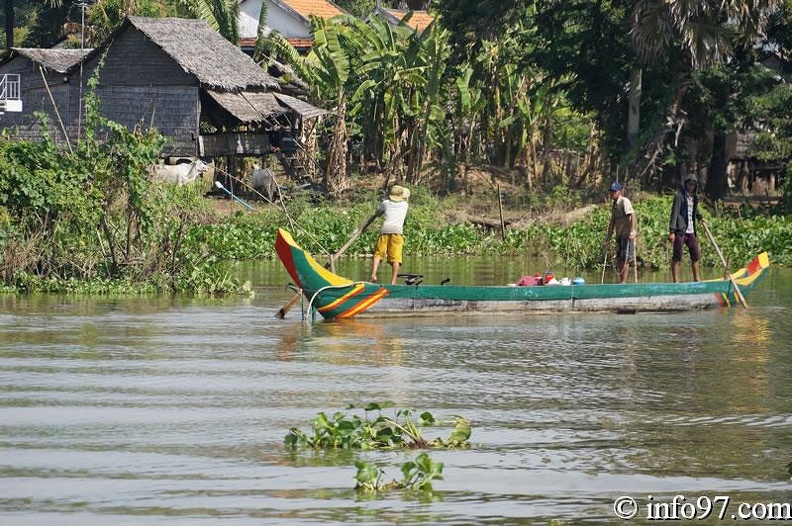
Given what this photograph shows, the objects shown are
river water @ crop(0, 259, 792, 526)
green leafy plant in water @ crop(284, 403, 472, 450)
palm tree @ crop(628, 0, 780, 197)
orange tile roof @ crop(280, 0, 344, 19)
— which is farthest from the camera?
orange tile roof @ crop(280, 0, 344, 19)

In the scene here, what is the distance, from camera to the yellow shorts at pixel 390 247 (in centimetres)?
1816

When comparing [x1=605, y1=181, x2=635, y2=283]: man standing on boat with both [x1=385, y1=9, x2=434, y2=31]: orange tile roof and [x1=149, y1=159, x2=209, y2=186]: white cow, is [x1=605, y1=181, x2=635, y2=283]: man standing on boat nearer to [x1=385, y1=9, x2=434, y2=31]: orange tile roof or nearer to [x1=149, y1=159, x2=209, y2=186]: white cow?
[x1=149, y1=159, x2=209, y2=186]: white cow

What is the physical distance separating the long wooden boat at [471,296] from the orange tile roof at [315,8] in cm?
3594

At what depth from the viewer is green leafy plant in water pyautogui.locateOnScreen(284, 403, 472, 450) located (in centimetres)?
976

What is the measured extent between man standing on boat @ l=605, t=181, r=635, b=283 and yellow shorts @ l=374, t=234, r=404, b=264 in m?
3.02

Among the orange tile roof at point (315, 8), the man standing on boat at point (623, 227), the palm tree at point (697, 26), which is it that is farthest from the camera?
the orange tile roof at point (315, 8)

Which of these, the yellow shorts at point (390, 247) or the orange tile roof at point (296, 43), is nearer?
the yellow shorts at point (390, 247)

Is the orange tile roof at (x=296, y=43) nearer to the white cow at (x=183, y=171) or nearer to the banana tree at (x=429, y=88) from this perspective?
the banana tree at (x=429, y=88)

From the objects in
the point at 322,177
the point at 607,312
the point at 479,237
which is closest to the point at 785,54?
the point at 479,237

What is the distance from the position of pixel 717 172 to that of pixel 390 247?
18.6m

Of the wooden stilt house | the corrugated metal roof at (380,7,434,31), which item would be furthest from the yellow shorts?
the corrugated metal roof at (380,7,434,31)

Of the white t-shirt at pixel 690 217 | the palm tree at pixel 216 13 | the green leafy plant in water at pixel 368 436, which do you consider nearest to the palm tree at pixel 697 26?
the white t-shirt at pixel 690 217

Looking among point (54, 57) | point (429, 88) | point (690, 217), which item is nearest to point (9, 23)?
point (54, 57)

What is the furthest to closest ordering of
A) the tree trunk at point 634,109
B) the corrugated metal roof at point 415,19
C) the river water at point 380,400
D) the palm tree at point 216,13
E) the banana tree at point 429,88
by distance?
1. the corrugated metal roof at point 415,19
2. the palm tree at point 216,13
3. the banana tree at point 429,88
4. the tree trunk at point 634,109
5. the river water at point 380,400
